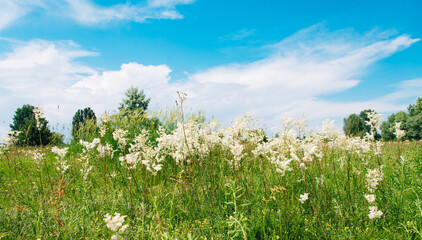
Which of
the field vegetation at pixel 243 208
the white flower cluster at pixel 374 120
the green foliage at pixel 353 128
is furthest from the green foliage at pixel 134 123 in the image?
the white flower cluster at pixel 374 120

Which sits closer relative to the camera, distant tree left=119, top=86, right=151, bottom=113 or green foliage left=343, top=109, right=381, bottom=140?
green foliage left=343, top=109, right=381, bottom=140

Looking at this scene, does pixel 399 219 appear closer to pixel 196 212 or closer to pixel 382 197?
pixel 382 197

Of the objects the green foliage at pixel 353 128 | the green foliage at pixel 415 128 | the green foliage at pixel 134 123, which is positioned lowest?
the green foliage at pixel 415 128

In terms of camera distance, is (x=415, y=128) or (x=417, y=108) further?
(x=417, y=108)

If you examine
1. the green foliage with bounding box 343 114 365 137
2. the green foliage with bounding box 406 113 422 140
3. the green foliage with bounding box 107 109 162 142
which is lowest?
the green foliage with bounding box 406 113 422 140

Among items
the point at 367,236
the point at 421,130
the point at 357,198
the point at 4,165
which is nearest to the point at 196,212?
the point at 367,236

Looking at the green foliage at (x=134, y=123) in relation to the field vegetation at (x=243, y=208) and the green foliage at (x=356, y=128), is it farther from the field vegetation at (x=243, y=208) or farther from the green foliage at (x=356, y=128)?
the green foliage at (x=356, y=128)

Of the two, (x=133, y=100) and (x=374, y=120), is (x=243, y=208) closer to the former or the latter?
(x=374, y=120)

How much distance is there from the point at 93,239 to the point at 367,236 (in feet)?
10.6

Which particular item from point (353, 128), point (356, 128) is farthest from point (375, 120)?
point (356, 128)

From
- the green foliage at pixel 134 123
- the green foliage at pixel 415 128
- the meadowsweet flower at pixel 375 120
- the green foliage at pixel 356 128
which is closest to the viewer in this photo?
the meadowsweet flower at pixel 375 120

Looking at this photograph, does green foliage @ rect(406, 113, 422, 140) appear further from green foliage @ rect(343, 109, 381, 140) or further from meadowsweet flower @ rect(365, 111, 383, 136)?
meadowsweet flower @ rect(365, 111, 383, 136)

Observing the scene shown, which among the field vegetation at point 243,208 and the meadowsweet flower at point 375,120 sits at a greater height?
the meadowsweet flower at point 375,120

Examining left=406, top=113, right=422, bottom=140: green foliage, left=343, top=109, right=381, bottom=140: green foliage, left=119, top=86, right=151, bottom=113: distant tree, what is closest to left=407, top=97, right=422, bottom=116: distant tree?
left=406, top=113, right=422, bottom=140: green foliage
